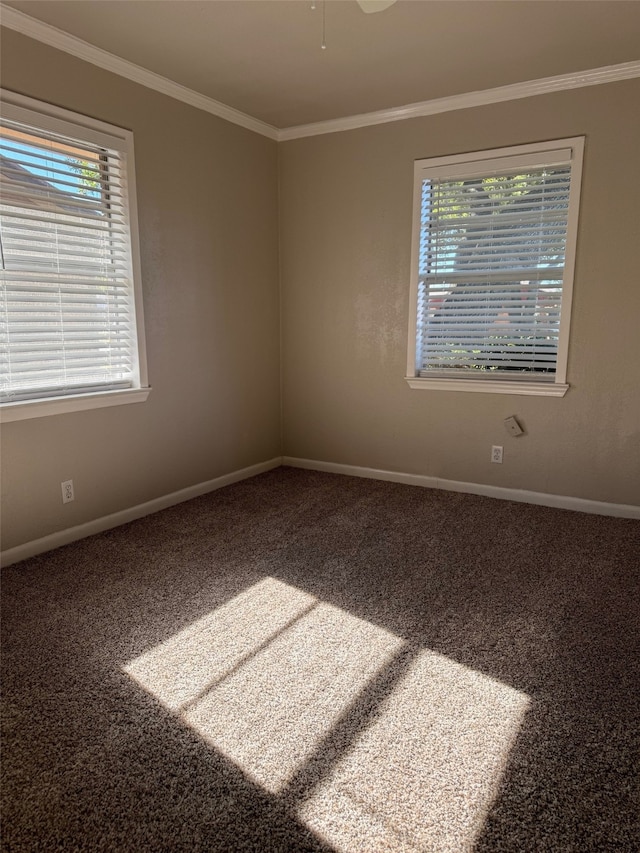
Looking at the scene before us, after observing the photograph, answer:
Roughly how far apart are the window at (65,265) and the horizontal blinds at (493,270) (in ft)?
6.53

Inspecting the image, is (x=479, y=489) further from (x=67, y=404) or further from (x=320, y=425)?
(x=67, y=404)

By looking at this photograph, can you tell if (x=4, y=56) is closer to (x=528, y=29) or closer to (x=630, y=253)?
(x=528, y=29)

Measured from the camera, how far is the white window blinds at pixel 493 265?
350cm

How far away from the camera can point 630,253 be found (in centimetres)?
329

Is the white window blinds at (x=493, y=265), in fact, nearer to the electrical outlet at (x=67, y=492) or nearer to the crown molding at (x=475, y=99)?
the crown molding at (x=475, y=99)

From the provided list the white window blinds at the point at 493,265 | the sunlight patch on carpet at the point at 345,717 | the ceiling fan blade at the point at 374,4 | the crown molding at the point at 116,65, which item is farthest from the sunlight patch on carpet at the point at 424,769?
the crown molding at the point at 116,65

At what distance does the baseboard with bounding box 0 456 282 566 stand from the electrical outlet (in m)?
0.16

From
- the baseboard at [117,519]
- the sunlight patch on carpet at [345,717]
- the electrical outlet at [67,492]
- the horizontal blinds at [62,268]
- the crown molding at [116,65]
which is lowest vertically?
the sunlight patch on carpet at [345,717]

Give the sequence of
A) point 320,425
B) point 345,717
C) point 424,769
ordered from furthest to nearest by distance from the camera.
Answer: point 320,425, point 345,717, point 424,769

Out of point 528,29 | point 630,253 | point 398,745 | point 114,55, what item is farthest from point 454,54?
point 398,745

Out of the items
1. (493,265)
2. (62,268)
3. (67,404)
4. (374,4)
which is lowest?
(67,404)

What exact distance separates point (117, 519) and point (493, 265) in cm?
289

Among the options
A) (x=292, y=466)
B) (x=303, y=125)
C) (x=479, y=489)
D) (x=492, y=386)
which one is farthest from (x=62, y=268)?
(x=479, y=489)

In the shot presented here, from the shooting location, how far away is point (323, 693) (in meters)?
1.85
